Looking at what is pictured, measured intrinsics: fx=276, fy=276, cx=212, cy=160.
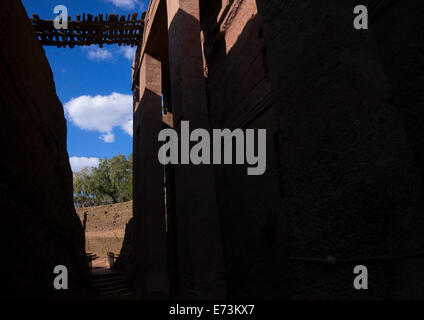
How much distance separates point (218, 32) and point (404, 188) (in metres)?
7.53

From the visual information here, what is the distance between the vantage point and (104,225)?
24.9 metres

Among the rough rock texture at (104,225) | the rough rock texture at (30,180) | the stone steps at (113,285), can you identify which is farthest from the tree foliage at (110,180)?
the rough rock texture at (30,180)

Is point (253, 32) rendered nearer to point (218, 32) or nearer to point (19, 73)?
point (218, 32)

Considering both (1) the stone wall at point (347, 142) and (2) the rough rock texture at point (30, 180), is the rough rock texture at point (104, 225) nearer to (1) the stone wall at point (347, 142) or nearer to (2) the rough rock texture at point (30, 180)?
(2) the rough rock texture at point (30, 180)

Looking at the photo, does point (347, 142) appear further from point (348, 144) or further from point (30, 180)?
point (30, 180)

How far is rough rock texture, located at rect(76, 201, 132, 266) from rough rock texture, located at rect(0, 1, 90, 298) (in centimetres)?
1914

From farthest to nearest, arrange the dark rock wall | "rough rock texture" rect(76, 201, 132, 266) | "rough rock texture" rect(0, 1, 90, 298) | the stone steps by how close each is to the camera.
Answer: "rough rock texture" rect(76, 201, 132, 266) → the stone steps → "rough rock texture" rect(0, 1, 90, 298) → the dark rock wall

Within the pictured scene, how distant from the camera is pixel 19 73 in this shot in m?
2.41

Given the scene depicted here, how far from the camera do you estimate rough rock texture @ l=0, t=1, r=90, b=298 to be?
2074 mm

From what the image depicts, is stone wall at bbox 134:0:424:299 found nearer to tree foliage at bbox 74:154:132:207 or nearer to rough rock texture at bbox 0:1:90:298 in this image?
rough rock texture at bbox 0:1:90:298

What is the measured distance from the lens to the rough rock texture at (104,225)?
2112 cm

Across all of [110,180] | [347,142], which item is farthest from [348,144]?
[110,180]

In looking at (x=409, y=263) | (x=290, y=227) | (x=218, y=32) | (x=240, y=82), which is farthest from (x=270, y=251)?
(x=218, y=32)

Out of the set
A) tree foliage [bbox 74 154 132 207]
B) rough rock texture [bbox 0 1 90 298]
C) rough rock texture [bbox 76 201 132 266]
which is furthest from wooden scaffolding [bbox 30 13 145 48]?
tree foliage [bbox 74 154 132 207]
